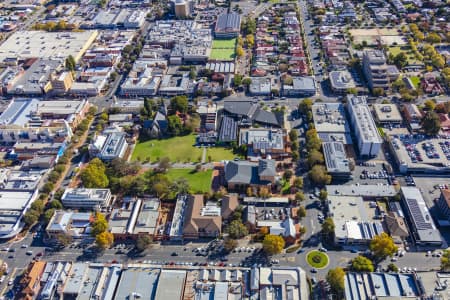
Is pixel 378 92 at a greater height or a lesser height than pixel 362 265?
greater

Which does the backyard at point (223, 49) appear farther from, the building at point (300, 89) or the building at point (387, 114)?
the building at point (387, 114)

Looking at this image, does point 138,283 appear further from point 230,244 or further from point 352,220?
point 352,220

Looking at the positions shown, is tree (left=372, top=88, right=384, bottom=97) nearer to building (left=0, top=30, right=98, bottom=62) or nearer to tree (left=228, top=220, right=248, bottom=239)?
tree (left=228, top=220, right=248, bottom=239)

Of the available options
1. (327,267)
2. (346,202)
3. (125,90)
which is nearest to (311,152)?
(346,202)

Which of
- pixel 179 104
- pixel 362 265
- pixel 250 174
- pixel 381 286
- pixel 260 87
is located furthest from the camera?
pixel 260 87

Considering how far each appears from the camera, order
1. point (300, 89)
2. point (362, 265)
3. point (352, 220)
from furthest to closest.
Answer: point (300, 89), point (352, 220), point (362, 265)

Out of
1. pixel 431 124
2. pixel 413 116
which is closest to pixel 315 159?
pixel 431 124
